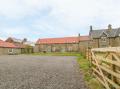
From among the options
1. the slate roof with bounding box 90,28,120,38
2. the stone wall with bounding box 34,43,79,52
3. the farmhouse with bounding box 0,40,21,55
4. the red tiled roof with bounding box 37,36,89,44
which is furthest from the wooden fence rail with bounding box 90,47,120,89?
the red tiled roof with bounding box 37,36,89,44

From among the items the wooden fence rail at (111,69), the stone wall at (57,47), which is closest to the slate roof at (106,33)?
the stone wall at (57,47)

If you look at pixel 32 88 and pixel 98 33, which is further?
pixel 98 33

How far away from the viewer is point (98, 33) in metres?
67.1

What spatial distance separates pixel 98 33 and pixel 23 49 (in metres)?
34.3

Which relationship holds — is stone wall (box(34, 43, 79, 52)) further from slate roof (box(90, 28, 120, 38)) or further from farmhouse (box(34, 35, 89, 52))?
slate roof (box(90, 28, 120, 38))

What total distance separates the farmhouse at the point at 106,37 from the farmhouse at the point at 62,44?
13468 mm

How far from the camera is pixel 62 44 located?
84375mm

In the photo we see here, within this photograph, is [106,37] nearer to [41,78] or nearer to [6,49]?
[6,49]

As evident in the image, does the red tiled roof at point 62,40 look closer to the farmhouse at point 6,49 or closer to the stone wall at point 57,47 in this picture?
the stone wall at point 57,47

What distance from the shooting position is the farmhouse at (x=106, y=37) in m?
62.5

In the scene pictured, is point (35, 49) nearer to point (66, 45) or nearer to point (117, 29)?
point (66, 45)

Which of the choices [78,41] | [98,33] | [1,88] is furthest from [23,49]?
[1,88]

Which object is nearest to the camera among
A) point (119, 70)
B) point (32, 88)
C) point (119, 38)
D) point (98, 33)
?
point (119, 70)

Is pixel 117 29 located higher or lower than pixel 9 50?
higher
